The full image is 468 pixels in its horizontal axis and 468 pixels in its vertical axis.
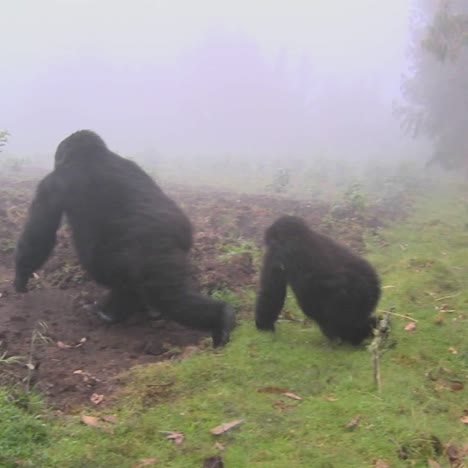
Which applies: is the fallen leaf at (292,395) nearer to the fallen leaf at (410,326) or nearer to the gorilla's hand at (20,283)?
the fallen leaf at (410,326)

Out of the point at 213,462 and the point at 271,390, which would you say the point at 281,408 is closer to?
the point at 271,390

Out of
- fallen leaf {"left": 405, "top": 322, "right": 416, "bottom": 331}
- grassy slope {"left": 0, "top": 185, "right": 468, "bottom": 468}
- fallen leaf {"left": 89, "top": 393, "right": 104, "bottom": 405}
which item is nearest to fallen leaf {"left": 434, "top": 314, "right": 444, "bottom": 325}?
grassy slope {"left": 0, "top": 185, "right": 468, "bottom": 468}

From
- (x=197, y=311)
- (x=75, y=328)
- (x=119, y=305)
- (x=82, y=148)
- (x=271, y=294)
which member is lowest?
(x=75, y=328)

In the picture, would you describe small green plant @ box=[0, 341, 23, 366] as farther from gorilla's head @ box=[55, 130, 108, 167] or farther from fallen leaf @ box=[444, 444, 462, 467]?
fallen leaf @ box=[444, 444, 462, 467]

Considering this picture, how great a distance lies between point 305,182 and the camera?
25.2 m

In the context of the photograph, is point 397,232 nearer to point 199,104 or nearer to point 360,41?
point 199,104

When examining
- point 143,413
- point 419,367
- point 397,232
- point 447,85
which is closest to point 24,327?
point 143,413

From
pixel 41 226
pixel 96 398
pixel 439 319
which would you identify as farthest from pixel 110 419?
pixel 439 319

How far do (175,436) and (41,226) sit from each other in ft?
10.9

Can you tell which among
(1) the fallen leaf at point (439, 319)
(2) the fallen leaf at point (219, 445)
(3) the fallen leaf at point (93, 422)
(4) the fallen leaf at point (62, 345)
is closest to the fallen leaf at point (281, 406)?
(2) the fallen leaf at point (219, 445)

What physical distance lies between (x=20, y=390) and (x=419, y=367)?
Answer: 3227 millimetres

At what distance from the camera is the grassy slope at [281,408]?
378cm

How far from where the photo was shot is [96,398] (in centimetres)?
464

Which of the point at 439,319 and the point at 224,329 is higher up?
the point at 439,319
